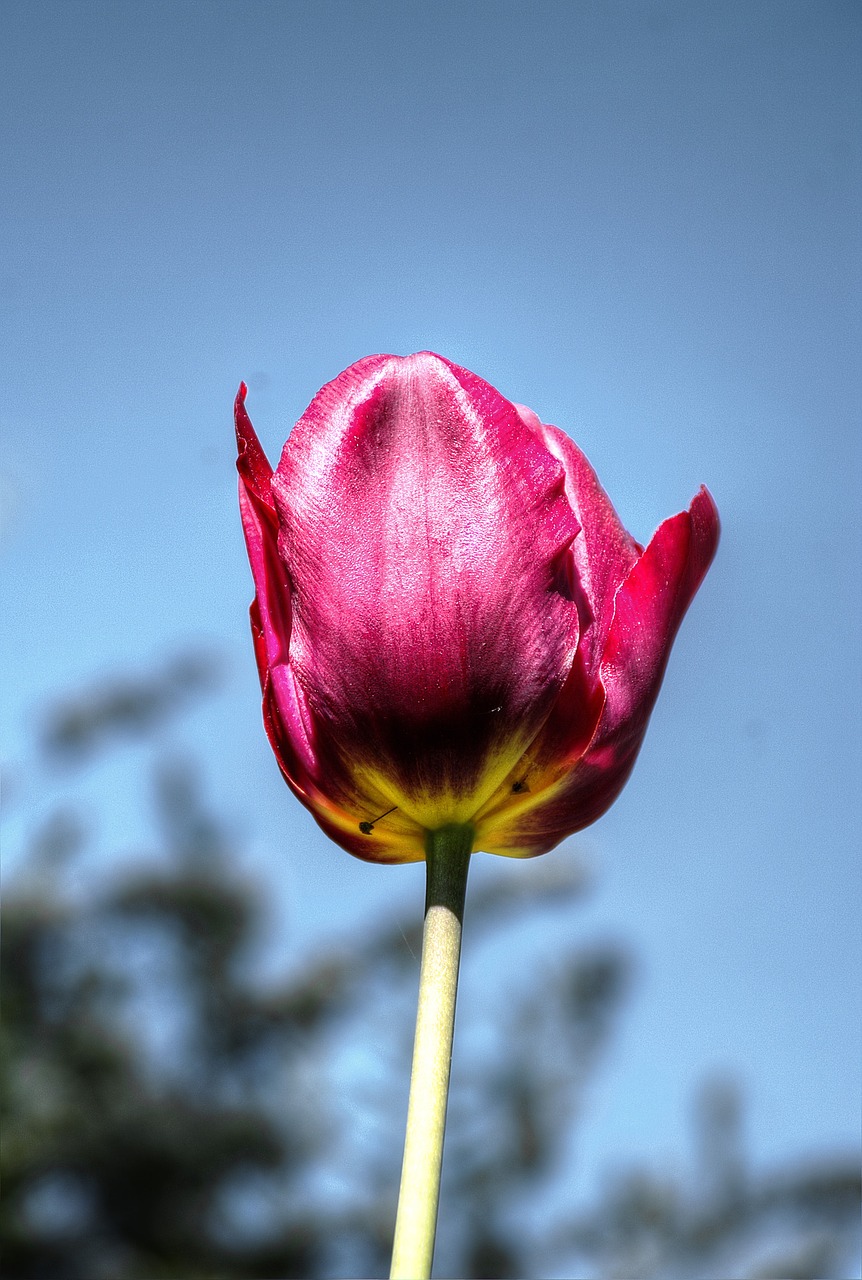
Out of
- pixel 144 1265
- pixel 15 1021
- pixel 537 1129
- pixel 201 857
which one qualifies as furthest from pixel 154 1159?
pixel 537 1129

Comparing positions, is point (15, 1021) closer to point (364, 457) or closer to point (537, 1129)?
point (537, 1129)

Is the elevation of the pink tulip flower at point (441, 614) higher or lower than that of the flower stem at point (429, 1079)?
higher

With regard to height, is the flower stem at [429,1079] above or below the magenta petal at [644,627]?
below

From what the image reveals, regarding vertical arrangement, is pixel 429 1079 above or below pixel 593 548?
below

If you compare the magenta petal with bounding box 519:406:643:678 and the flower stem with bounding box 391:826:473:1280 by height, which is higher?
the magenta petal with bounding box 519:406:643:678
